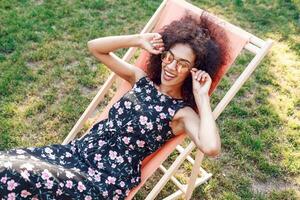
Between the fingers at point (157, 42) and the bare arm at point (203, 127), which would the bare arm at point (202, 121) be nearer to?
the bare arm at point (203, 127)

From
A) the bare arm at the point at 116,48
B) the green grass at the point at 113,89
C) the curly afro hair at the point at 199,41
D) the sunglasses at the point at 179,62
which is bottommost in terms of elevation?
the green grass at the point at 113,89

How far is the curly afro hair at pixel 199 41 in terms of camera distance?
3.13 m

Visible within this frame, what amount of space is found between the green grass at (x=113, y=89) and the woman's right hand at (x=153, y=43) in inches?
49.2

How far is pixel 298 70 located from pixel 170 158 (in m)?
2.05

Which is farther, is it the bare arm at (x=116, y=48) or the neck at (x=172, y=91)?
the bare arm at (x=116, y=48)

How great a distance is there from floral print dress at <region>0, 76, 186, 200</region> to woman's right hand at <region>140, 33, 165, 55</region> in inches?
8.8

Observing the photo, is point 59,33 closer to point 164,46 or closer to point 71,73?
point 71,73

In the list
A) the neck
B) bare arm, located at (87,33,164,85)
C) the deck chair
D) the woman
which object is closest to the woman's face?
the woman

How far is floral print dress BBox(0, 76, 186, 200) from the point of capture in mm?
2916

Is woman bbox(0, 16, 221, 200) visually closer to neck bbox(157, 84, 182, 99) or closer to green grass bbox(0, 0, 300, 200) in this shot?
neck bbox(157, 84, 182, 99)

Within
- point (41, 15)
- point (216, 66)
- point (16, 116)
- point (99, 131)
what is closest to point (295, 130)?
point (216, 66)

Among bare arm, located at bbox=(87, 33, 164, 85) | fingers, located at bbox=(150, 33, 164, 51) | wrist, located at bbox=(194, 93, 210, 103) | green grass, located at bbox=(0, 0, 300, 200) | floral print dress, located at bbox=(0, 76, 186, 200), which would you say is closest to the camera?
floral print dress, located at bbox=(0, 76, 186, 200)

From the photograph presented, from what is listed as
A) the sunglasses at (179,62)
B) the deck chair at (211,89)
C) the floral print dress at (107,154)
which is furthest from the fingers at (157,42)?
the deck chair at (211,89)

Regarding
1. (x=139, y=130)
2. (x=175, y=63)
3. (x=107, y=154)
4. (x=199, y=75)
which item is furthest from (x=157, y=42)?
(x=107, y=154)
